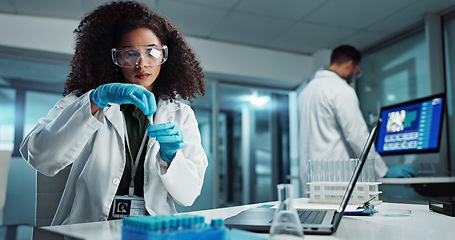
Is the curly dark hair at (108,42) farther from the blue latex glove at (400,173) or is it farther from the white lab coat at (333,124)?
the blue latex glove at (400,173)

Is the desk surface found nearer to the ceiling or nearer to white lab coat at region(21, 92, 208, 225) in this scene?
white lab coat at region(21, 92, 208, 225)

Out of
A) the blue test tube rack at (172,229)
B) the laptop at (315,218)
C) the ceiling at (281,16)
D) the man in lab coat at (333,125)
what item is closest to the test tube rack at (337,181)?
the laptop at (315,218)

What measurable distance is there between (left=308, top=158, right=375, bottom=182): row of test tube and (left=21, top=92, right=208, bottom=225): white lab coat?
47cm

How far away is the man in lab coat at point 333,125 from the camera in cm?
252

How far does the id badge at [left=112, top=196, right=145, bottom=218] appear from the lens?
1308 mm

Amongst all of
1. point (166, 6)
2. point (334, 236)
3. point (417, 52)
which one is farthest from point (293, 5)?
point (334, 236)

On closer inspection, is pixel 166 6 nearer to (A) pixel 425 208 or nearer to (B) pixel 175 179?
(B) pixel 175 179

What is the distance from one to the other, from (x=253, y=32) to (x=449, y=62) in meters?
1.96

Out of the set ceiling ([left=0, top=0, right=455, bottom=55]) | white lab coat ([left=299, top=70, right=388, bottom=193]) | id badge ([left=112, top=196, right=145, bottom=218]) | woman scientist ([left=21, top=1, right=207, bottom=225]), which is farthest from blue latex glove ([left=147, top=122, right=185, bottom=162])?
ceiling ([left=0, top=0, right=455, bottom=55])

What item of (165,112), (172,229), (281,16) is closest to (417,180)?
(165,112)

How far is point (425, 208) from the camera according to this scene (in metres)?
1.40

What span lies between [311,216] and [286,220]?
35cm

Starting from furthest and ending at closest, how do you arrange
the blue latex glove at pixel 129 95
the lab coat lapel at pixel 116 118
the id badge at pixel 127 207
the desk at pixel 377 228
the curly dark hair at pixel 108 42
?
the curly dark hair at pixel 108 42 → the lab coat lapel at pixel 116 118 → the id badge at pixel 127 207 → the blue latex glove at pixel 129 95 → the desk at pixel 377 228

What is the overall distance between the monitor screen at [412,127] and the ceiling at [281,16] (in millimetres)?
1132
